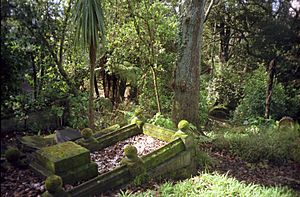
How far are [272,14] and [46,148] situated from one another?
8660mm

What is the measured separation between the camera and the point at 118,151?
5199 mm

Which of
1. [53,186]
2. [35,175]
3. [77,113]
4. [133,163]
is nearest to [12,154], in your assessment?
[35,175]

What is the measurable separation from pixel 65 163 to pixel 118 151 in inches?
75.5

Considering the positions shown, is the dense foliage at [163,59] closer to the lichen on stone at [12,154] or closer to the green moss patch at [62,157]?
the green moss patch at [62,157]

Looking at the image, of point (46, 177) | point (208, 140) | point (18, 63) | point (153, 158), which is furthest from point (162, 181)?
point (18, 63)

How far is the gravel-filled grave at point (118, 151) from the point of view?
4632 millimetres

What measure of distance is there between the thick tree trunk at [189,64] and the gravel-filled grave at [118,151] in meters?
1.34

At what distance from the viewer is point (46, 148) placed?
10.4ft

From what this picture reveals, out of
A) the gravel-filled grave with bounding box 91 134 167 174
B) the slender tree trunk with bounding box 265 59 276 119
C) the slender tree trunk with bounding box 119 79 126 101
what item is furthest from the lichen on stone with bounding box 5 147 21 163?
the slender tree trunk with bounding box 119 79 126 101

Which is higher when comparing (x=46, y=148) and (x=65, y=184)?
(x=46, y=148)

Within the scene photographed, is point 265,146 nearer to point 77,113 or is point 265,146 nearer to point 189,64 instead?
point 189,64

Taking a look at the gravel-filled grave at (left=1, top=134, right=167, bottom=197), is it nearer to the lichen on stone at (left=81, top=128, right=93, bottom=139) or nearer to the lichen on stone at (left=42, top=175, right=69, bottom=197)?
the lichen on stone at (left=42, top=175, right=69, bottom=197)

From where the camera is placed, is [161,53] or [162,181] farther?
[161,53]

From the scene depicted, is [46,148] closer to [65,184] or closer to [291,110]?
[65,184]
